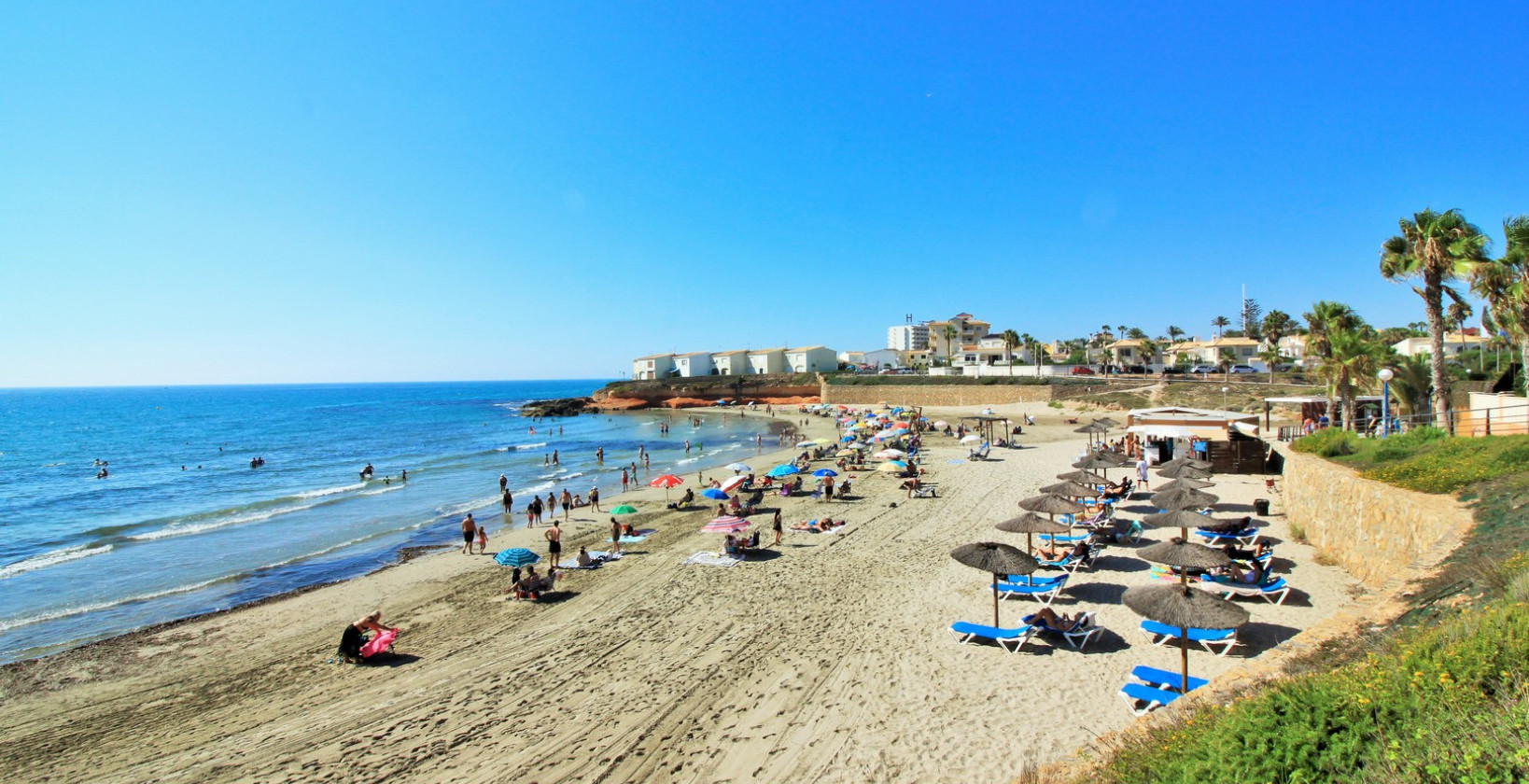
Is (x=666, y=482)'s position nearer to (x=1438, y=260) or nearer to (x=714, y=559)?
(x=714, y=559)

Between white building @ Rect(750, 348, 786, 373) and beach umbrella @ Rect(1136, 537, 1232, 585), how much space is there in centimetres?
9620

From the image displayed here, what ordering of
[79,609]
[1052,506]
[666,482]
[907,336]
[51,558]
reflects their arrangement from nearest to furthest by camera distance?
[1052,506]
[79,609]
[51,558]
[666,482]
[907,336]

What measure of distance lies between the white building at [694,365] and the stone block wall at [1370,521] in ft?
320

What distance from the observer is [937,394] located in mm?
70812

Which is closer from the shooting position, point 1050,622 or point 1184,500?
point 1050,622

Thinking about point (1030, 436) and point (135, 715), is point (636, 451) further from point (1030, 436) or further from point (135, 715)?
point (135, 715)

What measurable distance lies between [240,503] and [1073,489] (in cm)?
3253

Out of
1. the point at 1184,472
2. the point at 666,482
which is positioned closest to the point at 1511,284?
the point at 1184,472

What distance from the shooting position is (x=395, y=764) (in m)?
8.09

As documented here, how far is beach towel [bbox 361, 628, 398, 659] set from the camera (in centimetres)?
1133

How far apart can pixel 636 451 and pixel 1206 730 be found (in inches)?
1694

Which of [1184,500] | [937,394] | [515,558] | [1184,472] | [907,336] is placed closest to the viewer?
[1184,500]

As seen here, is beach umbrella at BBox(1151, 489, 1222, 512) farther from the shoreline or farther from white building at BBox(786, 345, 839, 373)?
white building at BBox(786, 345, 839, 373)

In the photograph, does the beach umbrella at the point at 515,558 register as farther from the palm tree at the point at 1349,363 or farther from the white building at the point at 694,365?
the white building at the point at 694,365
